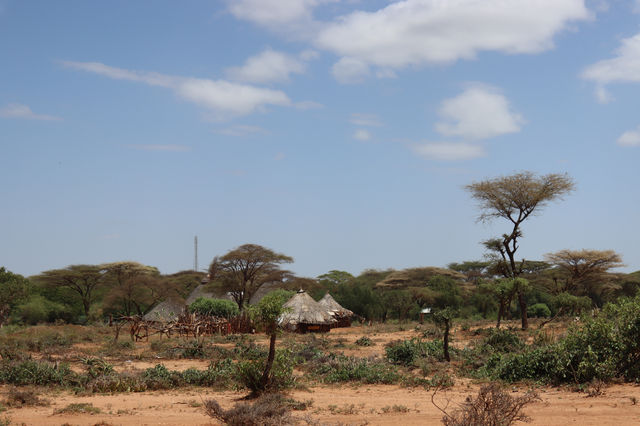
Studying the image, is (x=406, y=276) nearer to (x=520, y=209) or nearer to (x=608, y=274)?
(x=608, y=274)

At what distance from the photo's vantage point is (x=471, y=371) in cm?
1368

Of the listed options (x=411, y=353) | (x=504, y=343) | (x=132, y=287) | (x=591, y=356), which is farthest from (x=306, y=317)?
(x=591, y=356)

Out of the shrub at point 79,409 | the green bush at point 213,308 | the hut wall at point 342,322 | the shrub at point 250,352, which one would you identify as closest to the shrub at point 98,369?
the shrub at point 79,409

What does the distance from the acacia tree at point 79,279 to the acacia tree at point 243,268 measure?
765 cm

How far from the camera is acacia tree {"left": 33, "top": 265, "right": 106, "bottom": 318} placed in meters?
38.6

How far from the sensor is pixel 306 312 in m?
28.0

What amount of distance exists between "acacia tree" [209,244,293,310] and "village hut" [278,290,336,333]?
9903 mm

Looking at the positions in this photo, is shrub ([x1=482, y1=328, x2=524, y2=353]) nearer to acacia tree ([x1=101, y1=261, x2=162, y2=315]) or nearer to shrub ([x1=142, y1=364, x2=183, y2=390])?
shrub ([x1=142, y1=364, x2=183, y2=390])

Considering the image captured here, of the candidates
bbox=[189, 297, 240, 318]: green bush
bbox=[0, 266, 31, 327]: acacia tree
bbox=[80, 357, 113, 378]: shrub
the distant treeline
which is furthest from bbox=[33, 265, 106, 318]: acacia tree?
bbox=[80, 357, 113, 378]: shrub

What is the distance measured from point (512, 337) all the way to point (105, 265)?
30.9 meters

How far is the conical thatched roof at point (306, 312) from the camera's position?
27.5m

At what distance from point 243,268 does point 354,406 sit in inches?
1152

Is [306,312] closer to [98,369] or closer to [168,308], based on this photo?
[168,308]

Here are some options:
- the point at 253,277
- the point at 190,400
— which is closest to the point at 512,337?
the point at 190,400
